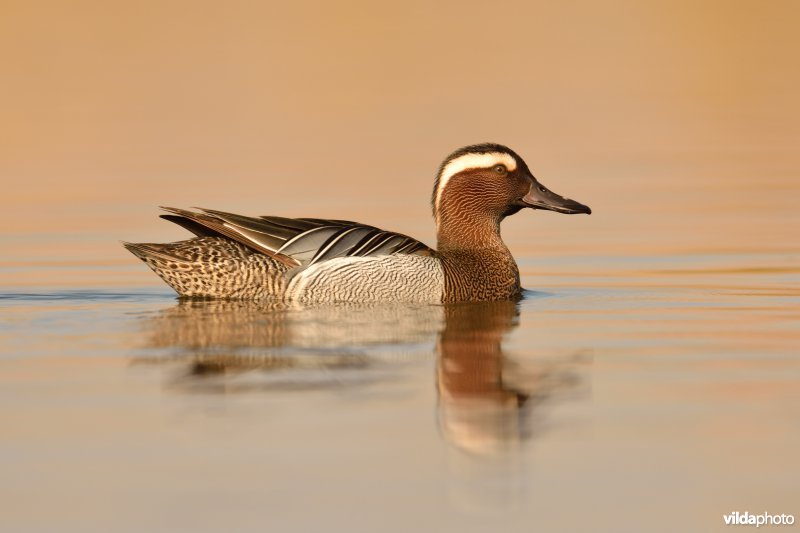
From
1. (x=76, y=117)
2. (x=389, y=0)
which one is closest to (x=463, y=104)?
(x=76, y=117)

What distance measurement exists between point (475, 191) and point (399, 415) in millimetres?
4750

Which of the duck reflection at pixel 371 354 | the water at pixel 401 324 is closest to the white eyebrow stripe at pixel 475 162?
the water at pixel 401 324

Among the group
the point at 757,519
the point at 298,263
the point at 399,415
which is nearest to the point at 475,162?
the point at 298,263

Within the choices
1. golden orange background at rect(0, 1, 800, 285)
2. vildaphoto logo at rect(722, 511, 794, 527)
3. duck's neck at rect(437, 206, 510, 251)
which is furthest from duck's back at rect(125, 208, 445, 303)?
vildaphoto logo at rect(722, 511, 794, 527)

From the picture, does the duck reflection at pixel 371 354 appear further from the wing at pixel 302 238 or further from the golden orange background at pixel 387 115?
the golden orange background at pixel 387 115

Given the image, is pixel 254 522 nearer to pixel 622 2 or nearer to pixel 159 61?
pixel 159 61

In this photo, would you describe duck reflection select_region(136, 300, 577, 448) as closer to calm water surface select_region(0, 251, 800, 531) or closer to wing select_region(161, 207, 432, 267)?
calm water surface select_region(0, 251, 800, 531)

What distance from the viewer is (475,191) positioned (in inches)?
467

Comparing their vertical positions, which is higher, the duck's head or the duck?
the duck's head

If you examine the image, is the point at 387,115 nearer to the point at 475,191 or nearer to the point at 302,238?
the point at 475,191

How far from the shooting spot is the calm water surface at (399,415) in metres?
5.98

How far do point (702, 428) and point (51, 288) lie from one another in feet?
19.0

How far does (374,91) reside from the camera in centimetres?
2605

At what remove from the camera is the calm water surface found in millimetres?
5980
